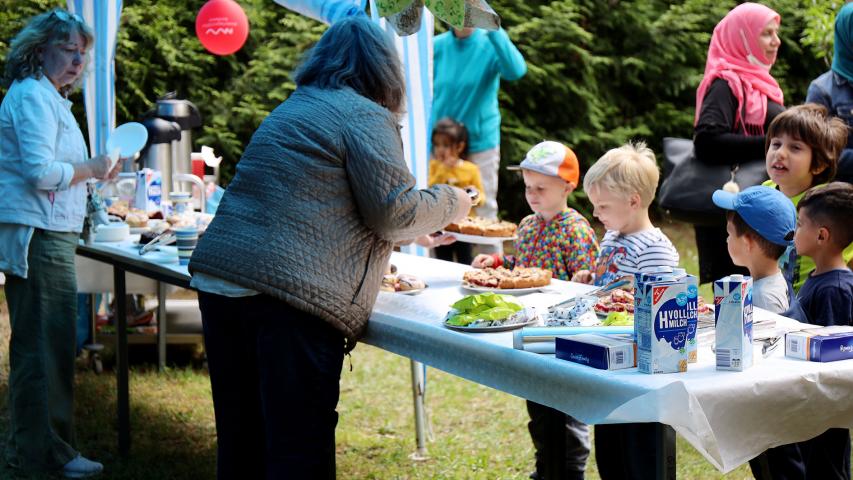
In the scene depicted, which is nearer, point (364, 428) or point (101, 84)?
point (364, 428)

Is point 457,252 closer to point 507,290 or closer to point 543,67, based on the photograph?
point 507,290

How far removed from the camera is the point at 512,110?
1122 centimetres

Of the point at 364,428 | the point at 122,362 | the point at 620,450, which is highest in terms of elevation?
the point at 620,450

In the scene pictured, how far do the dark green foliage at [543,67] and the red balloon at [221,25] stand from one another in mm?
2715

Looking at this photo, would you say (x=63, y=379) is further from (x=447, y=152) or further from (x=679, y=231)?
(x=679, y=231)

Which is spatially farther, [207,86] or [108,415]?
[207,86]

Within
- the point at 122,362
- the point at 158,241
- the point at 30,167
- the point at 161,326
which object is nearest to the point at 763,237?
the point at 158,241

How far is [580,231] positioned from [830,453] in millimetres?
1107

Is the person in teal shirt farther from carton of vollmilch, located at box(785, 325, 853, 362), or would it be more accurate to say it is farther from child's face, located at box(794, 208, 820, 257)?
carton of vollmilch, located at box(785, 325, 853, 362)

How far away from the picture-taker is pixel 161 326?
5590 millimetres

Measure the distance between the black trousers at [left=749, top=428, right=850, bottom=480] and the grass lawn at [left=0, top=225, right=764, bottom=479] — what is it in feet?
3.03

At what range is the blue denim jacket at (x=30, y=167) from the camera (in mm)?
3791

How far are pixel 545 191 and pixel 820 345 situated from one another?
154 centimetres

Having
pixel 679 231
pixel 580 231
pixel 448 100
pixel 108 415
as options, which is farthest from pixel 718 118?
pixel 679 231
